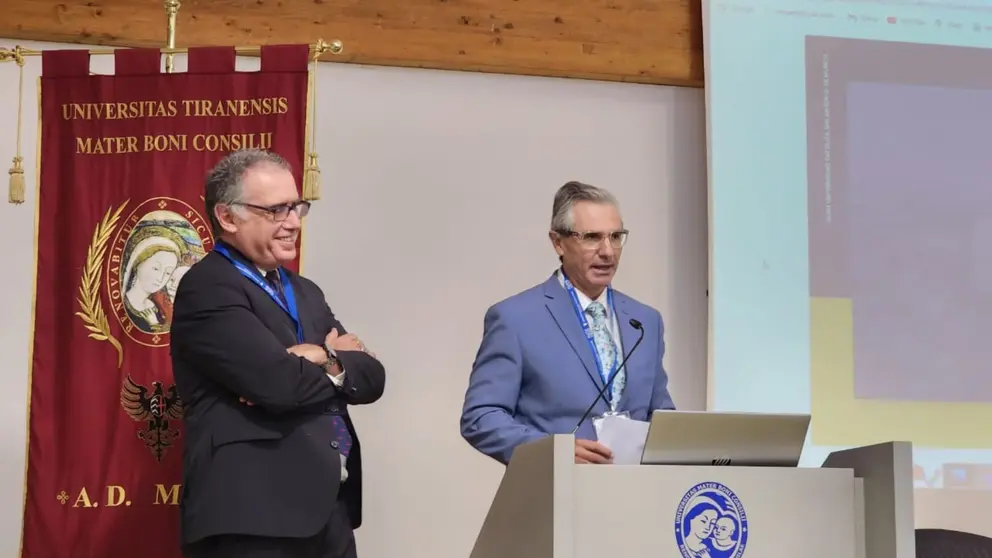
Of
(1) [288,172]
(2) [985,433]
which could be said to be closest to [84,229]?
(1) [288,172]

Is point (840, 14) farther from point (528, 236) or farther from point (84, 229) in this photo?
point (84, 229)

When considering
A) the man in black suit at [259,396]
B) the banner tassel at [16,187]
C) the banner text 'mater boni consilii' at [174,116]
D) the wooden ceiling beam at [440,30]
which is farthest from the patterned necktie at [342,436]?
the wooden ceiling beam at [440,30]

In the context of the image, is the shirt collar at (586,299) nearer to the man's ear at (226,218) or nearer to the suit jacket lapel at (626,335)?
the suit jacket lapel at (626,335)

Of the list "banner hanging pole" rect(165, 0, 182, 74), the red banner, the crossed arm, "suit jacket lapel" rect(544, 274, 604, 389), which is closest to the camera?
the crossed arm

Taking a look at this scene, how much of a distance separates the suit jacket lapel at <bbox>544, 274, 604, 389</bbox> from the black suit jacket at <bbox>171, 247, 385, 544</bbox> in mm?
518

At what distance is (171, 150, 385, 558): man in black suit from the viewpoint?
8.36ft

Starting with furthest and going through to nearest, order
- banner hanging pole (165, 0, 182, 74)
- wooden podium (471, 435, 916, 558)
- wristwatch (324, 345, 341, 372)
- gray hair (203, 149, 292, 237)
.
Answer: banner hanging pole (165, 0, 182, 74) → gray hair (203, 149, 292, 237) → wristwatch (324, 345, 341, 372) → wooden podium (471, 435, 916, 558)

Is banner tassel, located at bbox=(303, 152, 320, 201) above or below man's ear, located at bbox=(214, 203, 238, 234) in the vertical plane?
above

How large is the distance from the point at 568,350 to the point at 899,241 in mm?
2305

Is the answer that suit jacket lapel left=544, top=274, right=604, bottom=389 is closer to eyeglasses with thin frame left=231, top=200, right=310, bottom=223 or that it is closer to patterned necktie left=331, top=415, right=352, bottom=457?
patterned necktie left=331, top=415, right=352, bottom=457

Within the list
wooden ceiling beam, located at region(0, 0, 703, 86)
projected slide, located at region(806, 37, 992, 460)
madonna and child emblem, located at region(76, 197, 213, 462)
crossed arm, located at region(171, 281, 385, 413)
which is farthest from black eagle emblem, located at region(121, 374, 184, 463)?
projected slide, located at region(806, 37, 992, 460)

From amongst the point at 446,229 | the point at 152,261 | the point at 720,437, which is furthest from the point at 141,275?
the point at 720,437

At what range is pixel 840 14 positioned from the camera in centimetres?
481

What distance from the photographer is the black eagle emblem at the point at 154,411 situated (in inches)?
133
